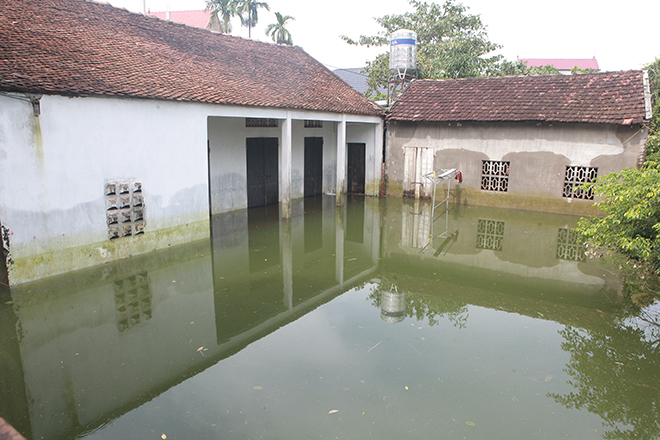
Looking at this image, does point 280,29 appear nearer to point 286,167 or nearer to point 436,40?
point 436,40

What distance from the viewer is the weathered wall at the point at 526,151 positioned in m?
14.0

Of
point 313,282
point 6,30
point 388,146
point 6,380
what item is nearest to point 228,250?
point 313,282

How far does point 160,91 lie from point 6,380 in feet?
21.4

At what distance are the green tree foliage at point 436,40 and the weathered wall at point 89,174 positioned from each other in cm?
1617

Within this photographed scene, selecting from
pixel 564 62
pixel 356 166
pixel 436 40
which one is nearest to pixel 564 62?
pixel 564 62

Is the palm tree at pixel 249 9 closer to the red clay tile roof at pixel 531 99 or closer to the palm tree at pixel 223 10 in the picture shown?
the palm tree at pixel 223 10

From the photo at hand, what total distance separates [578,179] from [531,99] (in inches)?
125

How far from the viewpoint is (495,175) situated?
52.4ft

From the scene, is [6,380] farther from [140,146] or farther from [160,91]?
[160,91]

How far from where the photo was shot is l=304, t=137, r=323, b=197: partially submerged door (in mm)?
17266

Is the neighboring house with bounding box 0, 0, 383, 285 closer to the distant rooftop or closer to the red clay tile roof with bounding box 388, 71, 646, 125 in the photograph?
the red clay tile roof with bounding box 388, 71, 646, 125

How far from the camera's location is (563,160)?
48.3 feet

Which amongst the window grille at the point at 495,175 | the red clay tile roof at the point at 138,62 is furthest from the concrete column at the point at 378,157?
the window grille at the point at 495,175

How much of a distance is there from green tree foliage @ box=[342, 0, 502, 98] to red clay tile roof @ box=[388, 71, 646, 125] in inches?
221
